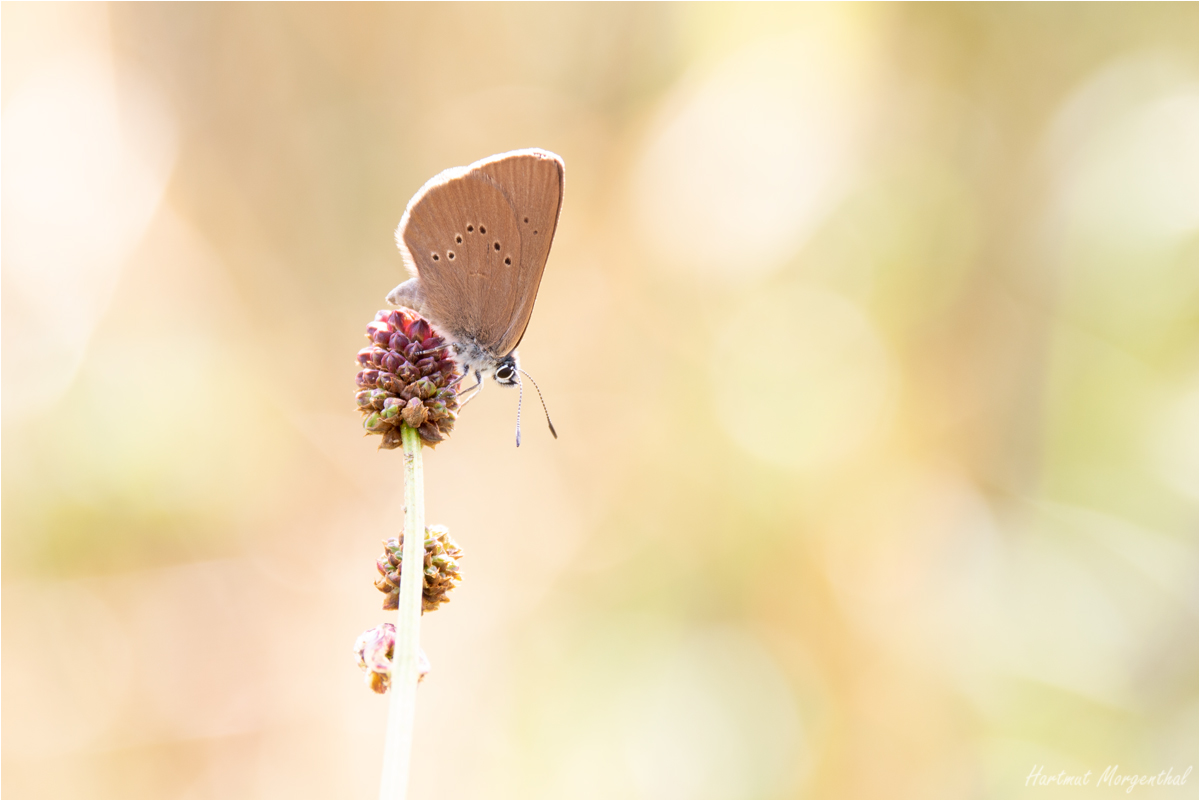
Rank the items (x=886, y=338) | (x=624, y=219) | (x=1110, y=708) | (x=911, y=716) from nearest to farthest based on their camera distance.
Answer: (x=1110, y=708), (x=911, y=716), (x=886, y=338), (x=624, y=219)

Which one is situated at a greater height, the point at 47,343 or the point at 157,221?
the point at 157,221

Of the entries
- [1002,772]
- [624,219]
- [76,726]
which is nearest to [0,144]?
[76,726]

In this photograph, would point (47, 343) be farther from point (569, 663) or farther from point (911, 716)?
point (911, 716)

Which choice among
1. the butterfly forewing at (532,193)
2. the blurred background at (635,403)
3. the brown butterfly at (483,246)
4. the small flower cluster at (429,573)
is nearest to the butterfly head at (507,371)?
the brown butterfly at (483,246)

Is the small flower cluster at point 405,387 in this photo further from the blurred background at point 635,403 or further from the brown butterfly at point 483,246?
the blurred background at point 635,403

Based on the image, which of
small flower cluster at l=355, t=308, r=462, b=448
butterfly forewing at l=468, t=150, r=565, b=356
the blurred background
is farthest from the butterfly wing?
the blurred background

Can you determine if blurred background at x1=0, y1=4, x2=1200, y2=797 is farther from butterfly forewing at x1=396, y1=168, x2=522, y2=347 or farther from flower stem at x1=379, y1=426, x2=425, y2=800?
flower stem at x1=379, y1=426, x2=425, y2=800

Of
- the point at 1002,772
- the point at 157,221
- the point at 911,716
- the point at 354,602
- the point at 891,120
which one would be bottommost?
the point at 1002,772
